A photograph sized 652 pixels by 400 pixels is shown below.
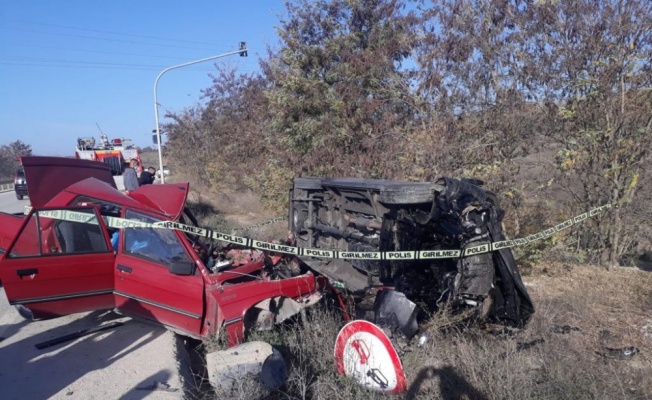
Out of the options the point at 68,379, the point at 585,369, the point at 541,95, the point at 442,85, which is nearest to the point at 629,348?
the point at 585,369

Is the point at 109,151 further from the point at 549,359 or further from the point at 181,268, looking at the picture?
the point at 549,359

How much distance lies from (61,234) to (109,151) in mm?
20401

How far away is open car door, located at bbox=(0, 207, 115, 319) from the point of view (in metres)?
5.39

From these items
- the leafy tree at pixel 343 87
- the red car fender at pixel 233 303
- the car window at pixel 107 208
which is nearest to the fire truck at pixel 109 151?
the leafy tree at pixel 343 87

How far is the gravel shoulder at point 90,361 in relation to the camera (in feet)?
14.9

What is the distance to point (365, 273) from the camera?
255 inches

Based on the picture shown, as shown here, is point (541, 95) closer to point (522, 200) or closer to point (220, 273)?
point (522, 200)

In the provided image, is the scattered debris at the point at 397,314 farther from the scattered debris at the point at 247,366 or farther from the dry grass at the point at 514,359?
the scattered debris at the point at 247,366

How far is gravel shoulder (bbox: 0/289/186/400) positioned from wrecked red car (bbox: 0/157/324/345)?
379mm

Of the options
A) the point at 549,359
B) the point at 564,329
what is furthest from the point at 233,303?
the point at 564,329

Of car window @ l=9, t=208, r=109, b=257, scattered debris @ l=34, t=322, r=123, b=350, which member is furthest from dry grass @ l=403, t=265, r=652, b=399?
car window @ l=9, t=208, r=109, b=257

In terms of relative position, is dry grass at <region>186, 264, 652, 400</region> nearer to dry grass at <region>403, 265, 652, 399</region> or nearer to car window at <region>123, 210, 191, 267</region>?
dry grass at <region>403, 265, 652, 399</region>

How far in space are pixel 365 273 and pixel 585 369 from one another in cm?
292

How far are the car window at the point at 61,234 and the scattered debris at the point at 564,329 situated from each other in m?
5.14
